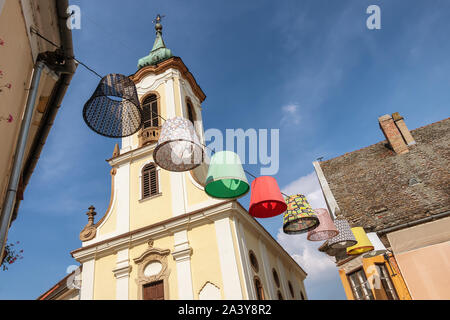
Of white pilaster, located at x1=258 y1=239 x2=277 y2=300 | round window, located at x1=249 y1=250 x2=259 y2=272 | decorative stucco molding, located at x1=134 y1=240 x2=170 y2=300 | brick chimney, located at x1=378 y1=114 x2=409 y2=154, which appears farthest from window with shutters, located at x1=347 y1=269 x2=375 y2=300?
brick chimney, located at x1=378 y1=114 x2=409 y2=154

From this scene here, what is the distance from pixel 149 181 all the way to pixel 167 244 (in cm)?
350

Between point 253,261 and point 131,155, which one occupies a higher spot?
point 131,155

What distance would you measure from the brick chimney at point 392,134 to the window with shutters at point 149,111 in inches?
465

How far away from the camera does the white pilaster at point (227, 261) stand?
11.4m

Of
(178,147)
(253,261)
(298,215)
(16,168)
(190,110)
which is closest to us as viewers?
(16,168)

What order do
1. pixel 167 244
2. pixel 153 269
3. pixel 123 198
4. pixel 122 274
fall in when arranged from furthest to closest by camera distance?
pixel 123 198 → pixel 167 244 → pixel 122 274 → pixel 153 269

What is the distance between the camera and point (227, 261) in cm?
1200

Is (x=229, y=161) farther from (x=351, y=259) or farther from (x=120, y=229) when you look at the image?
(x=120, y=229)

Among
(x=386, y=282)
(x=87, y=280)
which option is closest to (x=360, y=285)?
(x=386, y=282)

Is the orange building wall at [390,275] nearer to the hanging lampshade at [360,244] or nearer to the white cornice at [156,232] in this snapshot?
the hanging lampshade at [360,244]

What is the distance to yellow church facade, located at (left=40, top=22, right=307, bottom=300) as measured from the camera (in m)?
12.1

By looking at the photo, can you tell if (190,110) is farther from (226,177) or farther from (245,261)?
(226,177)

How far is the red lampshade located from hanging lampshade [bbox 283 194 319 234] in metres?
0.58

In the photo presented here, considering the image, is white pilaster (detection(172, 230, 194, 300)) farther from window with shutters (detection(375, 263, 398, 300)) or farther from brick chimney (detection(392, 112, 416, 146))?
brick chimney (detection(392, 112, 416, 146))
